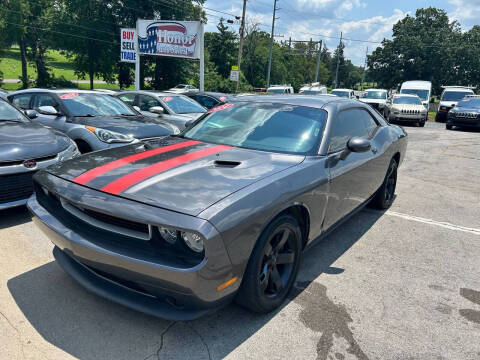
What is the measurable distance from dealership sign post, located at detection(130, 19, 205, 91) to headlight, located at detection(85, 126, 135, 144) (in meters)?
10.7

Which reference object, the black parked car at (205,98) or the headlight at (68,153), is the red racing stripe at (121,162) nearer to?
the headlight at (68,153)

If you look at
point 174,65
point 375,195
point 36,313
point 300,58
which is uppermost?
point 300,58

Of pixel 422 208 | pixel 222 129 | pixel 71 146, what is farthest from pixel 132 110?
pixel 422 208

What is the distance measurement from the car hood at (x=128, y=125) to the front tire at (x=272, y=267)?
12.4 feet

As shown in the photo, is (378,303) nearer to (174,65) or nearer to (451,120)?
(451,120)

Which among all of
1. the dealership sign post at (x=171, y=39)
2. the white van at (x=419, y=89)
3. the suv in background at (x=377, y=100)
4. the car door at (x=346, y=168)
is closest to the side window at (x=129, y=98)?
the car door at (x=346, y=168)

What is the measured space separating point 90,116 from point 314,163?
4566 millimetres

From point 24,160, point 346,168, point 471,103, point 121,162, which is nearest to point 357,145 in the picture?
point 346,168

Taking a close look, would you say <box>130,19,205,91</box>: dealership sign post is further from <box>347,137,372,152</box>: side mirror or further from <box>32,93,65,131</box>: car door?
<box>347,137,372,152</box>: side mirror

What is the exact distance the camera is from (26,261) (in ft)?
10.5

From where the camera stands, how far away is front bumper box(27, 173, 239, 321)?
194 cm

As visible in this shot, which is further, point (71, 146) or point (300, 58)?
point (300, 58)

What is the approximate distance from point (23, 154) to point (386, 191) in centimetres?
457

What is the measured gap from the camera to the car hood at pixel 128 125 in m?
5.70
